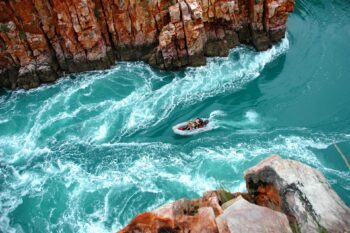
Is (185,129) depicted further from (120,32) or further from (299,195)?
(299,195)

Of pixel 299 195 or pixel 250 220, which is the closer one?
pixel 250 220

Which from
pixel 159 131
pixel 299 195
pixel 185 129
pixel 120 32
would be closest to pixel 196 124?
pixel 185 129

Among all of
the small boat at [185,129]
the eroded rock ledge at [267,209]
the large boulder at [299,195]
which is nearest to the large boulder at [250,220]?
the eroded rock ledge at [267,209]

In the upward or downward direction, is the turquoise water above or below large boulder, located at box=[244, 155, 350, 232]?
below

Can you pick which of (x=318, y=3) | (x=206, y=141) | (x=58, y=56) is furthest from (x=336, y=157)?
(x=58, y=56)

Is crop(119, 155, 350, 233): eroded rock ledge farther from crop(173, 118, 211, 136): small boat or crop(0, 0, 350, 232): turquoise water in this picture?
crop(173, 118, 211, 136): small boat

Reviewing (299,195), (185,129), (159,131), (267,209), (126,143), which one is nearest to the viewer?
(267,209)

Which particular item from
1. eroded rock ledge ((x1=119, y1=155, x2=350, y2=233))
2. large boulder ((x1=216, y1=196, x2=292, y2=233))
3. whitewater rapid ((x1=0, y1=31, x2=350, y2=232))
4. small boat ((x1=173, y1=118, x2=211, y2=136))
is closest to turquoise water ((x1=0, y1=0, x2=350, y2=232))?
whitewater rapid ((x1=0, y1=31, x2=350, y2=232))

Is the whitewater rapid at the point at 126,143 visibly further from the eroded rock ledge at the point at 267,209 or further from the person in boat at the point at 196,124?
the eroded rock ledge at the point at 267,209
